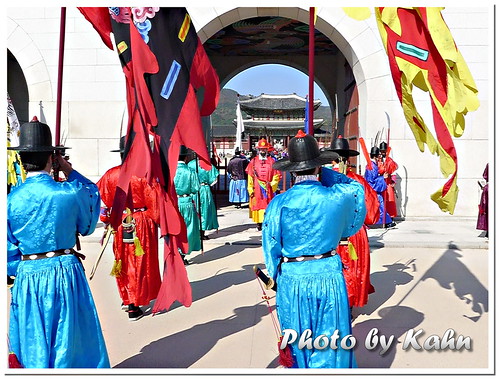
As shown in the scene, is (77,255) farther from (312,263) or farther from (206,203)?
(206,203)

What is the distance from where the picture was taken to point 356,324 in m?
3.88

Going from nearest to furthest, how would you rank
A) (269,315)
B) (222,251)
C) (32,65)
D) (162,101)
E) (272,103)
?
1. (162,101)
2. (269,315)
3. (222,251)
4. (32,65)
5. (272,103)

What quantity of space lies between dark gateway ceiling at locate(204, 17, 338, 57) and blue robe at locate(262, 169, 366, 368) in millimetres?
10670

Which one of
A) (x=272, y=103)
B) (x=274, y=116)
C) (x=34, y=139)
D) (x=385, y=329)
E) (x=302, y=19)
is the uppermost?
(x=272, y=103)

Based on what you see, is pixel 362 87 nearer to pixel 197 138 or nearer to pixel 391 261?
pixel 391 261

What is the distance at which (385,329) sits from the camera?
376cm

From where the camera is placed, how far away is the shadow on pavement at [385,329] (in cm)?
320

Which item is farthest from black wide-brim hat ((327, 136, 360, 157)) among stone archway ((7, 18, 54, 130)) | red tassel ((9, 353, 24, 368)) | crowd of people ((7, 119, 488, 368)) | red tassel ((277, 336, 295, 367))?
stone archway ((7, 18, 54, 130))

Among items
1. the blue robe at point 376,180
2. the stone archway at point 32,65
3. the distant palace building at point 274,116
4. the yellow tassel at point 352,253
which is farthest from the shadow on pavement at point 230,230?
the distant palace building at point 274,116

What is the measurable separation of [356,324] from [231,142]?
40401 mm

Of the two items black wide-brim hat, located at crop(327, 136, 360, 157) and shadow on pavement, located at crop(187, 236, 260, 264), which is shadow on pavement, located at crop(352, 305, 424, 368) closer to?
black wide-brim hat, located at crop(327, 136, 360, 157)

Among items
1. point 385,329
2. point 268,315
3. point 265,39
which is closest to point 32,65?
point 268,315

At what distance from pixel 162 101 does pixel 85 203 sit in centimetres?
97

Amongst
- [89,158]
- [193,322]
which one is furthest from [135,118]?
[89,158]
